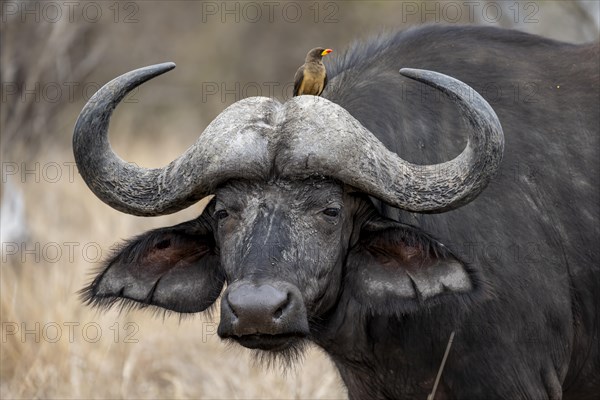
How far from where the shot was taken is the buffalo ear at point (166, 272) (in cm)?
491

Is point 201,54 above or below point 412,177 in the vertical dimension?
below

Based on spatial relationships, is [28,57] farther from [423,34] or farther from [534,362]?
[534,362]

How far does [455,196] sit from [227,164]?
996 millimetres

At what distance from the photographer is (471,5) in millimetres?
17031

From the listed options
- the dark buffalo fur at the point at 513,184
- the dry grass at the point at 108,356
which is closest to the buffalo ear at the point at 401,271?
the dark buffalo fur at the point at 513,184

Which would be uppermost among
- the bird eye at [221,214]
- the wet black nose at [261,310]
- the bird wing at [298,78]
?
the bird wing at [298,78]

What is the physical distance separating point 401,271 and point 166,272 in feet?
3.82

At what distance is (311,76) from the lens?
506 centimetres

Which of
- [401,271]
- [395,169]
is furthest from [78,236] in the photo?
[395,169]

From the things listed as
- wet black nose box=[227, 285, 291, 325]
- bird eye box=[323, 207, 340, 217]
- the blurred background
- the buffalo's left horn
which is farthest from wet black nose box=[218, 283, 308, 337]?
the blurred background

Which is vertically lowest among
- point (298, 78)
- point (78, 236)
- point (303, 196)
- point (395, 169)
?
point (78, 236)

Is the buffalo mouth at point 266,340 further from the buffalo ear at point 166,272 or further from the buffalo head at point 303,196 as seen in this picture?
the buffalo ear at point 166,272

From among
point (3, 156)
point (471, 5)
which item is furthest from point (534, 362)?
point (471, 5)

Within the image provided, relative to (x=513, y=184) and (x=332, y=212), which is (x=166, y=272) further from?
(x=513, y=184)
